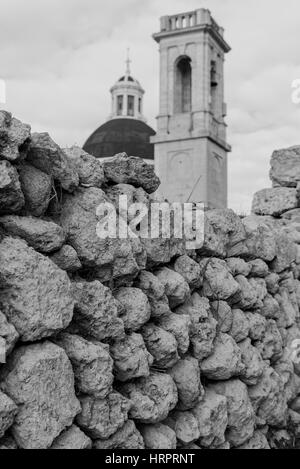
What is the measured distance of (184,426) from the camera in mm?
3113

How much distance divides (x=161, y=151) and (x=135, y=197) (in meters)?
27.8

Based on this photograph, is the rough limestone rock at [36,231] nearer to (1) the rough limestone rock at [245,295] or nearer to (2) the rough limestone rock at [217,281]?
(2) the rough limestone rock at [217,281]

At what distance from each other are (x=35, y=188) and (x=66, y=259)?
347 mm

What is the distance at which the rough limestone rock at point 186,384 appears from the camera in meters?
3.14

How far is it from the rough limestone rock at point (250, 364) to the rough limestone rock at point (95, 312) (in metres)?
1.37

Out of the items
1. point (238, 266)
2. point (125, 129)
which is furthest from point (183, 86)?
point (238, 266)

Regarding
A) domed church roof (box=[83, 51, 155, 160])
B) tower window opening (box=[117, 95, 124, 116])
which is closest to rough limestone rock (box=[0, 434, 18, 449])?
domed church roof (box=[83, 51, 155, 160])

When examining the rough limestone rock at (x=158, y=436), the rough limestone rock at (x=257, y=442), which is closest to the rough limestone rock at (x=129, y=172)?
the rough limestone rock at (x=158, y=436)

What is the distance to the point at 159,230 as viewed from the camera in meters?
3.32

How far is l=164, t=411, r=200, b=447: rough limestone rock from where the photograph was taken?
3.06 m

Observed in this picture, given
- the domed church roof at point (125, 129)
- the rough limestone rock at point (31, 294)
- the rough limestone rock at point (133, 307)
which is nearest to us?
the rough limestone rock at point (31, 294)

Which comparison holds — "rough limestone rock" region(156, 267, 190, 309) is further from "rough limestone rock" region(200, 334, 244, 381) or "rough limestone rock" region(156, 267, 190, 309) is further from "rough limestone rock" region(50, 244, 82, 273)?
"rough limestone rock" region(50, 244, 82, 273)

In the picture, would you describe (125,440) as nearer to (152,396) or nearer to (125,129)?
(152,396)
